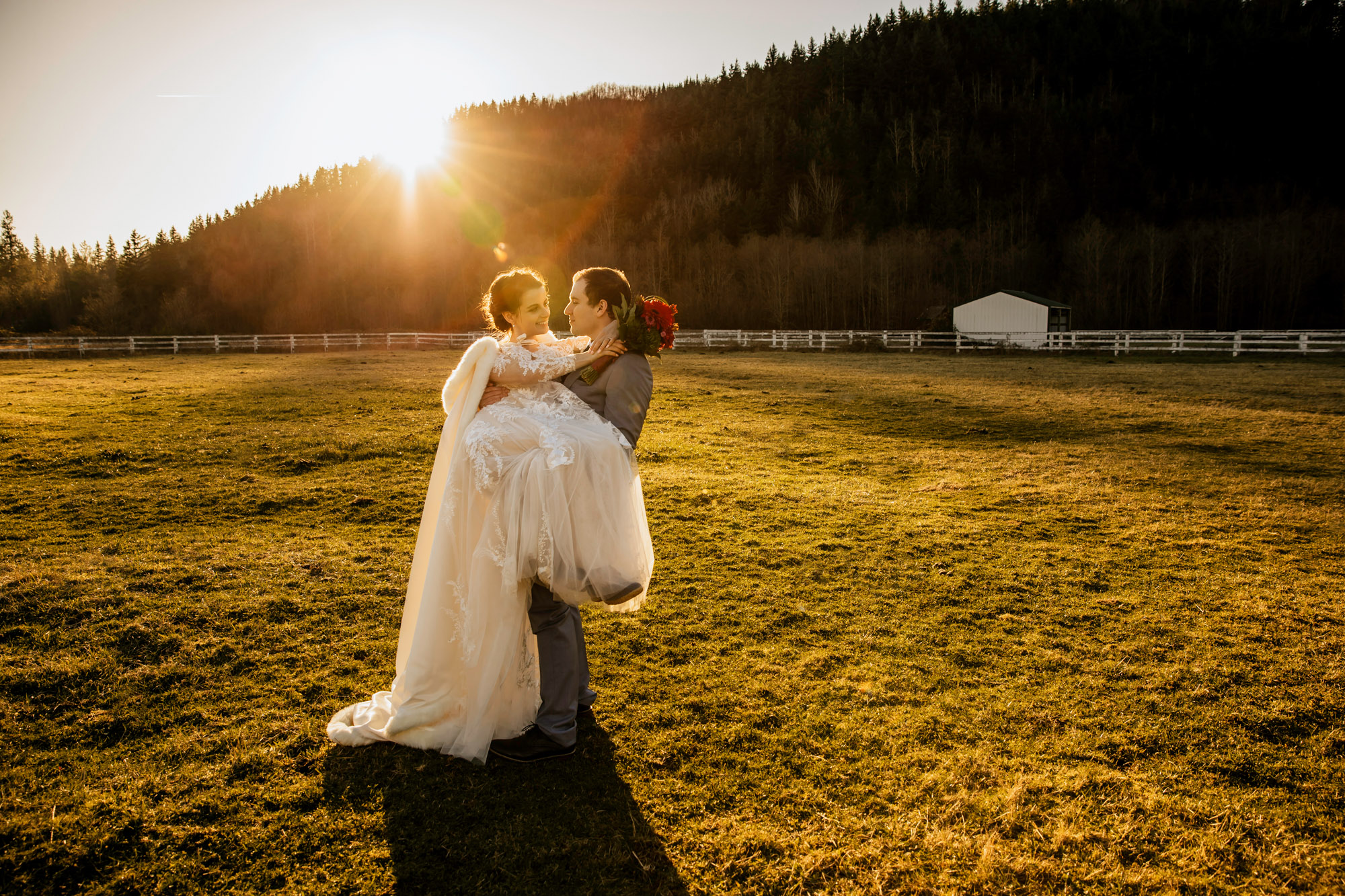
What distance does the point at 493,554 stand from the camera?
358 centimetres

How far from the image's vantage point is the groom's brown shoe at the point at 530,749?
12.1 feet

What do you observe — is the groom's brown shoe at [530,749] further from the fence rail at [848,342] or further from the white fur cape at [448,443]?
the fence rail at [848,342]

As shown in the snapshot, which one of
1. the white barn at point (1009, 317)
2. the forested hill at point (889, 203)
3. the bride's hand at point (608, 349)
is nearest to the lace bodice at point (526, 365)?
the bride's hand at point (608, 349)

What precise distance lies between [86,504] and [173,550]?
2861 millimetres

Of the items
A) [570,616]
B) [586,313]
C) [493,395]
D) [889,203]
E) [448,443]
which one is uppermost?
[889,203]

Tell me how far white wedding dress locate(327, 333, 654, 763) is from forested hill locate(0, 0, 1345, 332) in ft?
196

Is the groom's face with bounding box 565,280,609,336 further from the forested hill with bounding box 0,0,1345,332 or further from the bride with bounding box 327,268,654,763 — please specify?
the forested hill with bounding box 0,0,1345,332

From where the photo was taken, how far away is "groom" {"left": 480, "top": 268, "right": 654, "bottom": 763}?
3.73 meters

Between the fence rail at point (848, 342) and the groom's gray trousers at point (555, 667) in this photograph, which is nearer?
the groom's gray trousers at point (555, 667)

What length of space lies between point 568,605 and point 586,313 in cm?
160

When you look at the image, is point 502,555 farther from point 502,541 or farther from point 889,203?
point 889,203

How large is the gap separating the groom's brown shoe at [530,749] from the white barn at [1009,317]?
42577 mm

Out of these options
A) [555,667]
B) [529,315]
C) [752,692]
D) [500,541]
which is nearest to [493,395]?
[529,315]

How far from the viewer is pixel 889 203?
8069cm
